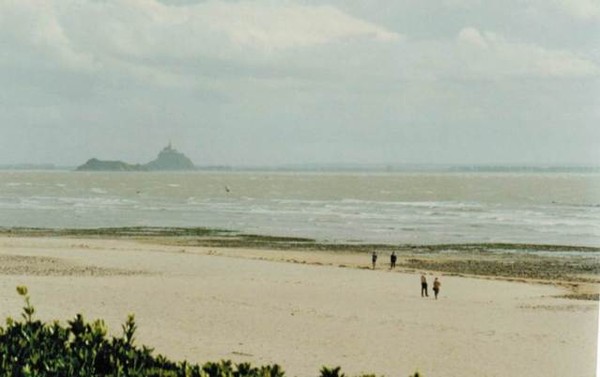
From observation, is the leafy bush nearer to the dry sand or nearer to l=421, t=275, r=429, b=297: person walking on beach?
the dry sand

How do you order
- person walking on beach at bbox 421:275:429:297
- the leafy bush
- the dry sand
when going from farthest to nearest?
person walking on beach at bbox 421:275:429:297
the dry sand
the leafy bush

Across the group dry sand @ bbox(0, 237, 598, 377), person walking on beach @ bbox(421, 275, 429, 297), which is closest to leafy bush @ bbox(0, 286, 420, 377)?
dry sand @ bbox(0, 237, 598, 377)

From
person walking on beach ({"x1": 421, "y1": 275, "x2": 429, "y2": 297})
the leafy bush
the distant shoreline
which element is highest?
the leafy bush

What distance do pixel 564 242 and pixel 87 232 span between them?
32038mm

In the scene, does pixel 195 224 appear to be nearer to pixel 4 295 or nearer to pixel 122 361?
pixel 4 295

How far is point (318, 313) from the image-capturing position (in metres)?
20.0

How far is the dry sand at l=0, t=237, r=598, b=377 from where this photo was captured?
15.1 m

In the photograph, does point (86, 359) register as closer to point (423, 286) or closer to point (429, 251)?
point (423, 286)

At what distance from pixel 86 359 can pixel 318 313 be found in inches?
541

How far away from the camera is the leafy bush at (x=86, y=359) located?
6363mm

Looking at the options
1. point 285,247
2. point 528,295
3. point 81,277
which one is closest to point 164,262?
point 81,277

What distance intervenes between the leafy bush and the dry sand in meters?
6.84

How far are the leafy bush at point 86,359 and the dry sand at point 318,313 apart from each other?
22.5ft

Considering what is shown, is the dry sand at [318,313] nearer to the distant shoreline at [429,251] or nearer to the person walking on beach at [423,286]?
the person walking on beach at [423,286]
